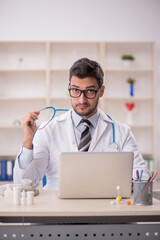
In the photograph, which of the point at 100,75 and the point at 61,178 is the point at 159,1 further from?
the point at 61,178

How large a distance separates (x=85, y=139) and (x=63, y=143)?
0.49 ft

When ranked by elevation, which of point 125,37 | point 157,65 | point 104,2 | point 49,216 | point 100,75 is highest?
point 104,2

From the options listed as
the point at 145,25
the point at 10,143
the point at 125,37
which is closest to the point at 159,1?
the point at 145,25

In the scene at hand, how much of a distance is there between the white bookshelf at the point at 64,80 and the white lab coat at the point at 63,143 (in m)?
2.31

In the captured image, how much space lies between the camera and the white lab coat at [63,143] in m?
2.21

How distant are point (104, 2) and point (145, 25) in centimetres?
64

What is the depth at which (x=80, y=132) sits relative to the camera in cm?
229

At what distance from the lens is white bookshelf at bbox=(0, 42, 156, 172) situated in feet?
15.6

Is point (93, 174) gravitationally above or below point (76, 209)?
above

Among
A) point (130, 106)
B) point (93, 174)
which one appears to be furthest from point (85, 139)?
point (130, 106)

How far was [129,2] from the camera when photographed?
4.83 metres

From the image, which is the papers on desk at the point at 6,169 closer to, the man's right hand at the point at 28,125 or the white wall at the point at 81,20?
the white wall at the point at 81,20

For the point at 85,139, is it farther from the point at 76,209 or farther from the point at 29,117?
the point at 76,209

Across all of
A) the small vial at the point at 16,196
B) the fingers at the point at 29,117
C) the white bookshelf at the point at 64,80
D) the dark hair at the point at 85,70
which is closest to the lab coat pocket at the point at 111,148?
the dark hair at the point at 85,70
